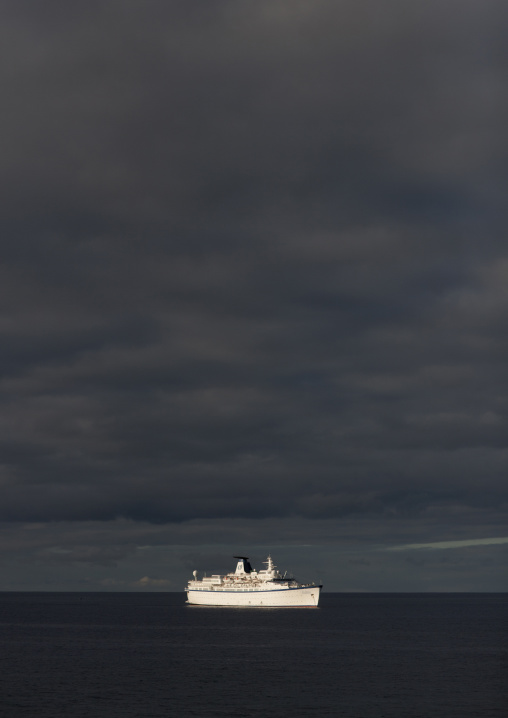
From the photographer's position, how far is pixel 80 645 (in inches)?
6732

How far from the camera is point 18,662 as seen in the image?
13525cm

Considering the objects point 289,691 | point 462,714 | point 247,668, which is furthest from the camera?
point 247,668

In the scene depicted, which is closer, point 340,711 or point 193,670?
point 340,711

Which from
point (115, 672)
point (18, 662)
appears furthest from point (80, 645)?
point (115, 672)

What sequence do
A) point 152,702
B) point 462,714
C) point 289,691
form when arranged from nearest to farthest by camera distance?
point 462,714 → point 152,702 → point 289,691

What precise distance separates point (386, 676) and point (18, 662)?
198 ft

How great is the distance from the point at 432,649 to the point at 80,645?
234ft

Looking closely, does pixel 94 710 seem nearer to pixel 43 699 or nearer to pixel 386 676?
Answer: pixel 43 699

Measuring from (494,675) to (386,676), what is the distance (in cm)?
1632

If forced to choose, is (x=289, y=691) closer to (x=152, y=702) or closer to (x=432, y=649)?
(x=152, y=702)

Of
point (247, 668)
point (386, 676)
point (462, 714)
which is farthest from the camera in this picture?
point (247, 668)

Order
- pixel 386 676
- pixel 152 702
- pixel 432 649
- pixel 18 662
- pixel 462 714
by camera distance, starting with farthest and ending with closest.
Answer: pixel 432 649 < pixel 18 662 < pixel 386 676 < pixel 152 702 < pixel 462 714

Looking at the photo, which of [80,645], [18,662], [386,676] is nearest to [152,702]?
[386,676]

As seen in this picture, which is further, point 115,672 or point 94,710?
point 115,672
